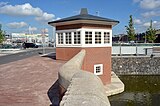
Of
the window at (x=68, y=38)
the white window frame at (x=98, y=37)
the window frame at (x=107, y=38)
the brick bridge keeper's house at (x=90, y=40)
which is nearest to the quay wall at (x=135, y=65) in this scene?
the brick bridge keeper's house at (x=90, y=40)

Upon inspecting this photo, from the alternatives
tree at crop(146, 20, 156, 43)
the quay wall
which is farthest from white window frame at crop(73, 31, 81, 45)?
tree at crop(146, 20, 156, 43)

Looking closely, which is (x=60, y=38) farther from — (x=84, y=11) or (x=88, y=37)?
(x=84, y=11)

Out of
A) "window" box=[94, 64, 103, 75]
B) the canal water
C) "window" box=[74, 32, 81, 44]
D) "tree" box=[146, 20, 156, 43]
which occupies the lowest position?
the canal water

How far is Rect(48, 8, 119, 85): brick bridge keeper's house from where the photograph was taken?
50.7 ft

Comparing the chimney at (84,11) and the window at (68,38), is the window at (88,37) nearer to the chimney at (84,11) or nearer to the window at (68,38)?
the window at (68,38)

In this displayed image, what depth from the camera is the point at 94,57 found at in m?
15.8

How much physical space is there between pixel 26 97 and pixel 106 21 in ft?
A: 34.2

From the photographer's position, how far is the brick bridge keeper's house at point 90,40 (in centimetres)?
1546

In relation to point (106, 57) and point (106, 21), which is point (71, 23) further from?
point (106, 57)

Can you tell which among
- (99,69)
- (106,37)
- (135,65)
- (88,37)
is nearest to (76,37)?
(88,37)

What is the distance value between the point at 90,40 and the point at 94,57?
1312 mm

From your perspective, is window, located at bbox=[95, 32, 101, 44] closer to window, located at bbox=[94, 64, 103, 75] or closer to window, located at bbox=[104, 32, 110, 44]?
window, located at bbox=[104, 32, 110, 44]

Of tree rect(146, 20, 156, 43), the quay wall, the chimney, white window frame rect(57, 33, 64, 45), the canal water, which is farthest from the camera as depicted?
tree rect(146, 20, 156, 43)

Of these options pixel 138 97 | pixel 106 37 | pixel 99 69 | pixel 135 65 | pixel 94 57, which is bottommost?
pixel 138 97
